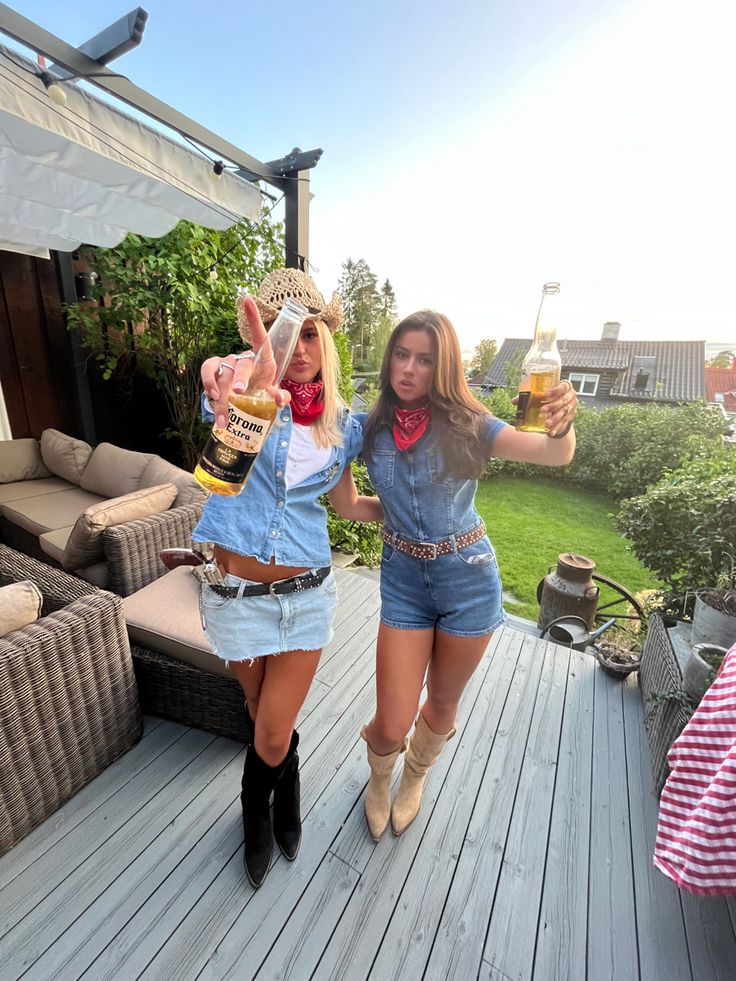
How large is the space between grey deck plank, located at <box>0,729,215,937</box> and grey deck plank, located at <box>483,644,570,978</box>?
3.92 ft

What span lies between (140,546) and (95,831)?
1232 millimetres

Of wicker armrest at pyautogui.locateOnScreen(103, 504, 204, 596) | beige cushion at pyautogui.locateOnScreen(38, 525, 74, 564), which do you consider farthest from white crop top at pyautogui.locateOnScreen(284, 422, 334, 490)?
beige cushion at pyautogui.locateOnScreen(38, 525, 74, 564)

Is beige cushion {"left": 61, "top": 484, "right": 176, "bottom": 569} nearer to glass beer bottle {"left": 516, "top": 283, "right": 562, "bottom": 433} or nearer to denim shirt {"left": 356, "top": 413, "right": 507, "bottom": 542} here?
denim shirt {"left": 356, "top": 413, "right": 507, "bottom": 542}

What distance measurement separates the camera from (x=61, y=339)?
4254 millimetres

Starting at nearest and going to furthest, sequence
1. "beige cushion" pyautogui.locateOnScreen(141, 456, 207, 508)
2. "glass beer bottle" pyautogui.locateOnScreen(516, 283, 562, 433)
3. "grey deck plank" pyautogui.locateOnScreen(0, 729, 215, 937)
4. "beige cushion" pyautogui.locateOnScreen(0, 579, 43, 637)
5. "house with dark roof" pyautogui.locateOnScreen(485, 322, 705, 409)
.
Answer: "glass beer bottle" pyautogui.locateOnScreen(516, 283, 562, 433), "grey deck plank" pyautogui.locateOnScreen(0, 729, 215, 937), "beige cushion" pyautogui.locateOnScreen(0, 579, 43, 637), "beige cushion" pyautogui.locateOnScreen(141, 456, 207, 508), "house with dark roof" pyautogui.locateOnScreen(485, 322, 705, 409)

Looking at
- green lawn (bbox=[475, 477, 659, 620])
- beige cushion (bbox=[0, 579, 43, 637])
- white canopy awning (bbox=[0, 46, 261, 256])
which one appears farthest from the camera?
green lawn (bbox=[475, 477, 659, 620])

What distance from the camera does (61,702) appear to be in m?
1.33

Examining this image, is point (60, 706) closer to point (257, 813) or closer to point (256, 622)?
point (257, 813)

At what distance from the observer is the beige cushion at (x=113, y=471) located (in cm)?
314

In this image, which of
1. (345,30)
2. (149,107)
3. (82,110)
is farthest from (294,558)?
(345,30)

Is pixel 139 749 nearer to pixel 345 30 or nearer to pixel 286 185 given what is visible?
pixel 286 185

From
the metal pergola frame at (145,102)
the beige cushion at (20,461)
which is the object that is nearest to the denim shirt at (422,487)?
the metal pergola frame at (145,102)

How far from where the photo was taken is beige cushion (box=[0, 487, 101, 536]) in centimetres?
293

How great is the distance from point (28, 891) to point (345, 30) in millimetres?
4153
